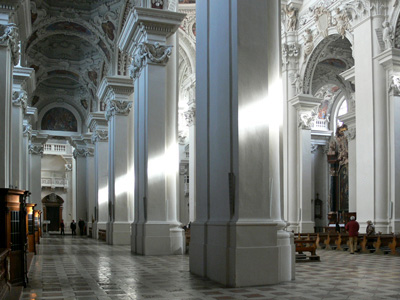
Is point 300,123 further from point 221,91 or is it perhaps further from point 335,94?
point 221,91

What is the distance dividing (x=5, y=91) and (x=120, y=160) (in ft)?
28.1

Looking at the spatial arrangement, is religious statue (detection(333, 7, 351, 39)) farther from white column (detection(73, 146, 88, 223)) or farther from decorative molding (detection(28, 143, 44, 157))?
decorative molding (detection(28, 143, 44, 157))

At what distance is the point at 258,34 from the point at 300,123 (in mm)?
15716

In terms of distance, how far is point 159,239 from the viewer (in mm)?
14000

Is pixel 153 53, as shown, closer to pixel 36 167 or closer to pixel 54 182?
pixel 36 167

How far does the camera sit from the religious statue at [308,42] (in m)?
22.8

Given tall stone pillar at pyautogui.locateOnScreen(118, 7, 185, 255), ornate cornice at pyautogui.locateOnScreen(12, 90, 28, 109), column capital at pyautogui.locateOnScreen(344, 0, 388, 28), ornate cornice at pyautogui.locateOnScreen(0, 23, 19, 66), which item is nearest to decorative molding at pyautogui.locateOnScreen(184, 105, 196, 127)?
ornate cornice at pyautogui.locateOnScreen(12, 90, 28, 109)

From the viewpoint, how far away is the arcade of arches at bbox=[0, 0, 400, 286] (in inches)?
320

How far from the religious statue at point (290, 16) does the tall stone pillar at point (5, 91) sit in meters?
14.1

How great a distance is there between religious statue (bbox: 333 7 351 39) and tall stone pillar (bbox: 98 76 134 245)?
29.8ft

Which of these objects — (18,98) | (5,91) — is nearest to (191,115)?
(18,98)

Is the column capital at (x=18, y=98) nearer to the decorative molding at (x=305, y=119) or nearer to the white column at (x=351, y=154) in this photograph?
the decorative molding at (x=305, y=119)

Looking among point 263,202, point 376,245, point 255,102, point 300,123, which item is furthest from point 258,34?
point 300,123

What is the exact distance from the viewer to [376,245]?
1405 centimetres
